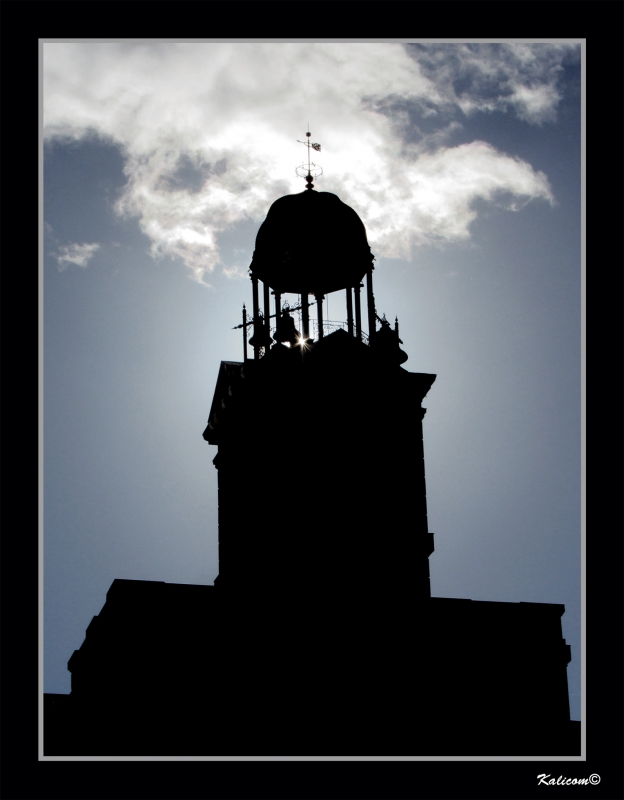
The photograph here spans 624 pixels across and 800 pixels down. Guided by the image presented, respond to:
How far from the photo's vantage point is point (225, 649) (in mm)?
36406

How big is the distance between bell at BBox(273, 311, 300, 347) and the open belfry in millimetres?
76

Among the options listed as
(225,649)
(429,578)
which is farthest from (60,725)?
(429,578)

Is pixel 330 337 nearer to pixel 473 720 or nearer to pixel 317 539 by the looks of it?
pixel 317 539

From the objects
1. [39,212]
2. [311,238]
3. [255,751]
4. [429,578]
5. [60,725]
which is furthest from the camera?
[311,238]

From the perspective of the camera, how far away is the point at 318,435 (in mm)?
39594

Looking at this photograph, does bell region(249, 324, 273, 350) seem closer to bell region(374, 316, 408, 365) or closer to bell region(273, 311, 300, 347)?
bell region(273, 311, 300, 347)

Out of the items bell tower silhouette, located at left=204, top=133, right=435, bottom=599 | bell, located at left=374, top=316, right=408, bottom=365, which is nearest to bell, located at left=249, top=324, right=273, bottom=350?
bell tower silhouette, located at left=204, top=133, right=435, bottom=599

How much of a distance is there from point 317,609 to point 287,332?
11198mm

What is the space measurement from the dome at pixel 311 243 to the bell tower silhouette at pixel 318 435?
41 millimetres

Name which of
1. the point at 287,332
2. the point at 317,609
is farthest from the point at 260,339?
the point at 317,609

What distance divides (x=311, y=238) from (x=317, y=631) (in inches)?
599

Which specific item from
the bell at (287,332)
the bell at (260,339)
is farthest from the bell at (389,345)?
the bell at (260,339)

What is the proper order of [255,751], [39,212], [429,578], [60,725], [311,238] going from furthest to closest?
[311,238], [429,578], [60,725], [255,751], [39,212]

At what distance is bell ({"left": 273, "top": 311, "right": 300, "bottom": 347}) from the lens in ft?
137
